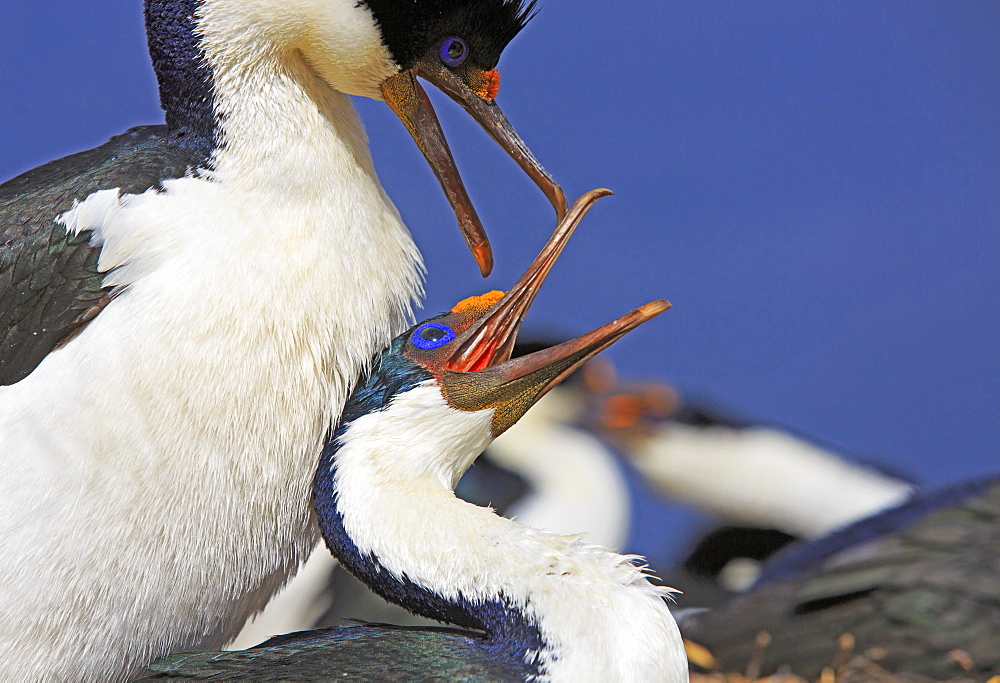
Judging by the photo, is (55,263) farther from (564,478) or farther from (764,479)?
(764,479)

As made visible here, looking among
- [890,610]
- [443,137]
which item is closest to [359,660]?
[443,137]

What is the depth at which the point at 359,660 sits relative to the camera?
104 centimetres

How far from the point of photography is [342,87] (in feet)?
3.82

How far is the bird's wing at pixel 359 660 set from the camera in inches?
40.0

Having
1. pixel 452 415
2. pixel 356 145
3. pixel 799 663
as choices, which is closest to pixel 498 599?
pixel 452 415

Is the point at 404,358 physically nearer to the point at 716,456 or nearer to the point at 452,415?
the point at 452,415

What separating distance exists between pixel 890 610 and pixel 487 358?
3.08 ft

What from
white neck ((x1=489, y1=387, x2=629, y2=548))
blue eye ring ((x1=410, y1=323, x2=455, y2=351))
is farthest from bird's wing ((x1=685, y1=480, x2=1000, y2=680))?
blue eye ring ((x1=410, y1=323, x2=455, y2=351))

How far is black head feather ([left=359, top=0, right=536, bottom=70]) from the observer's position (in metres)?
1.06

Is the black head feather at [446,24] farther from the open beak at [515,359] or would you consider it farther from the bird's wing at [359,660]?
the bird's wing at [359,660]

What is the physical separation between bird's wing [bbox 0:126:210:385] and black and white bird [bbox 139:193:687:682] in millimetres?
306

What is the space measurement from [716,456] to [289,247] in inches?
76.4

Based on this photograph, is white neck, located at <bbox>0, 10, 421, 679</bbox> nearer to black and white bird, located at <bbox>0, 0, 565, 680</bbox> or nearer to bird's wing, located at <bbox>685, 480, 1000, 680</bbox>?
black and white bird, located at <bbox>0, 0, 565, 680</bbox>

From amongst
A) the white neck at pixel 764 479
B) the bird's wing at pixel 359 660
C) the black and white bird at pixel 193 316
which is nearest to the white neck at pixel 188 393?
the black and white bird at pixel 193 316
